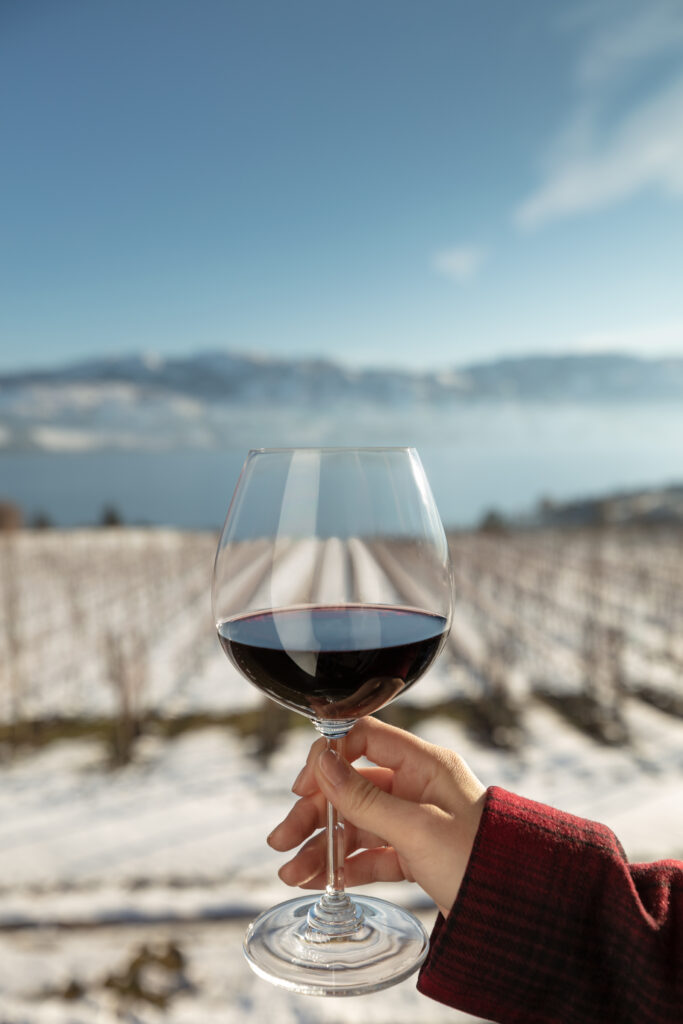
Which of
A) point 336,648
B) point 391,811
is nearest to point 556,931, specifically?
point 391,811

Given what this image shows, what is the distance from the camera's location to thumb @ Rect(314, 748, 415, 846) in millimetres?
650

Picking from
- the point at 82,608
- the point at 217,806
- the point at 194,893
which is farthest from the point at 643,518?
the point at 194,893

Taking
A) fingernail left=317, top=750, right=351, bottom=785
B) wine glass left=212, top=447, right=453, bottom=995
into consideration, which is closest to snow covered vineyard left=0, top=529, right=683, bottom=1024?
wine glass left=212, top=447, right=453, bottom=995

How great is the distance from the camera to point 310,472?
62 centimetres

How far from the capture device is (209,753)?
8.47ft

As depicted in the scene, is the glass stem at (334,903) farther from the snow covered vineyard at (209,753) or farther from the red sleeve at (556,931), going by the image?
the snow covered vineyard at (209,753)

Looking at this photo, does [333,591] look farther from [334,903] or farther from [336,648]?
[334,903]

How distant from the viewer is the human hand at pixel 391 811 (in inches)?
25.5

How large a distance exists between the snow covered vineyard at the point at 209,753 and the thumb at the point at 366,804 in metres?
0.16

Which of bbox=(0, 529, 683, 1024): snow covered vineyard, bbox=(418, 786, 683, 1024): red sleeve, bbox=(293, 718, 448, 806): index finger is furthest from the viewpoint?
bbox=(0, 529, 683, 1024): snow covered vineyard

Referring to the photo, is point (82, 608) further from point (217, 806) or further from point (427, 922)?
point (427, 922)

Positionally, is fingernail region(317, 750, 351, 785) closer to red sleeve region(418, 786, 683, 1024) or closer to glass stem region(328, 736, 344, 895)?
glass stem region(328, 736, 344, 895)

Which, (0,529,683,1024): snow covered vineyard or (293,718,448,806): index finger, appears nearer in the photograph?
(293,718,448,806): index finger

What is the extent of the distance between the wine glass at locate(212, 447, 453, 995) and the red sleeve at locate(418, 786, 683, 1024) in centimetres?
8
